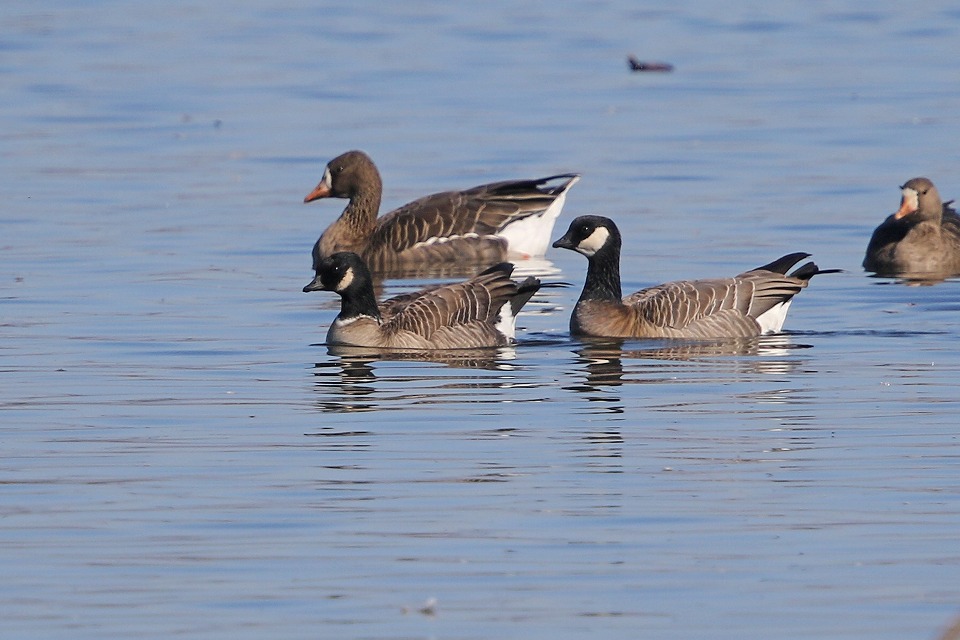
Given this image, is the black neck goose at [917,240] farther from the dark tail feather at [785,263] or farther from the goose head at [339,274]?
the goose head at [339,274]

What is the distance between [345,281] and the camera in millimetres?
14328

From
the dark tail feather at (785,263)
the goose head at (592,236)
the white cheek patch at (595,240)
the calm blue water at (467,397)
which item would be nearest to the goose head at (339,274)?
the calm blue water at (467,397)

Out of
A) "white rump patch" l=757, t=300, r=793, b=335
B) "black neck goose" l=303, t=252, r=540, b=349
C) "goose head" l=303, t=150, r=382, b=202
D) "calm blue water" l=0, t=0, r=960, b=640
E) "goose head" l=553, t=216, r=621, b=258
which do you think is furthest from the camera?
"goose head" l=303, t=150, r=382, b=202

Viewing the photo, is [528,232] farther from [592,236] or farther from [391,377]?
[391,377]

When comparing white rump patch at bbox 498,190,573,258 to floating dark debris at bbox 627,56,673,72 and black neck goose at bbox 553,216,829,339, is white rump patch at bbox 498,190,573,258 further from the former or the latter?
floating dark debris at bbox 627,56,673,72

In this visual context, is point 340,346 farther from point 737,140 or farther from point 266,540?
point 737,140

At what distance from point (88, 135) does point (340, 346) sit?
13.0 m

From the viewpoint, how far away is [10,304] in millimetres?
15680

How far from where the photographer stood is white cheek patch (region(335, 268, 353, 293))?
563 inches

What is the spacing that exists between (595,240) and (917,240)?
4.43m

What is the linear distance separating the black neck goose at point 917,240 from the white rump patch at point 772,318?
3137mm

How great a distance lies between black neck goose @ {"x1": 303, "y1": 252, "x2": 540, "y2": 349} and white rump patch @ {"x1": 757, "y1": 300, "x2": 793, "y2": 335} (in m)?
1.73

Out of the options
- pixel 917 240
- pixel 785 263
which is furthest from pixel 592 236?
pixel 917 240

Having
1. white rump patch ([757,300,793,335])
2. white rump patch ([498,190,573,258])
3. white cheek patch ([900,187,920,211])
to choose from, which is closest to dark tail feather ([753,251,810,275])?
white rump patch ([757,300,793,335])
